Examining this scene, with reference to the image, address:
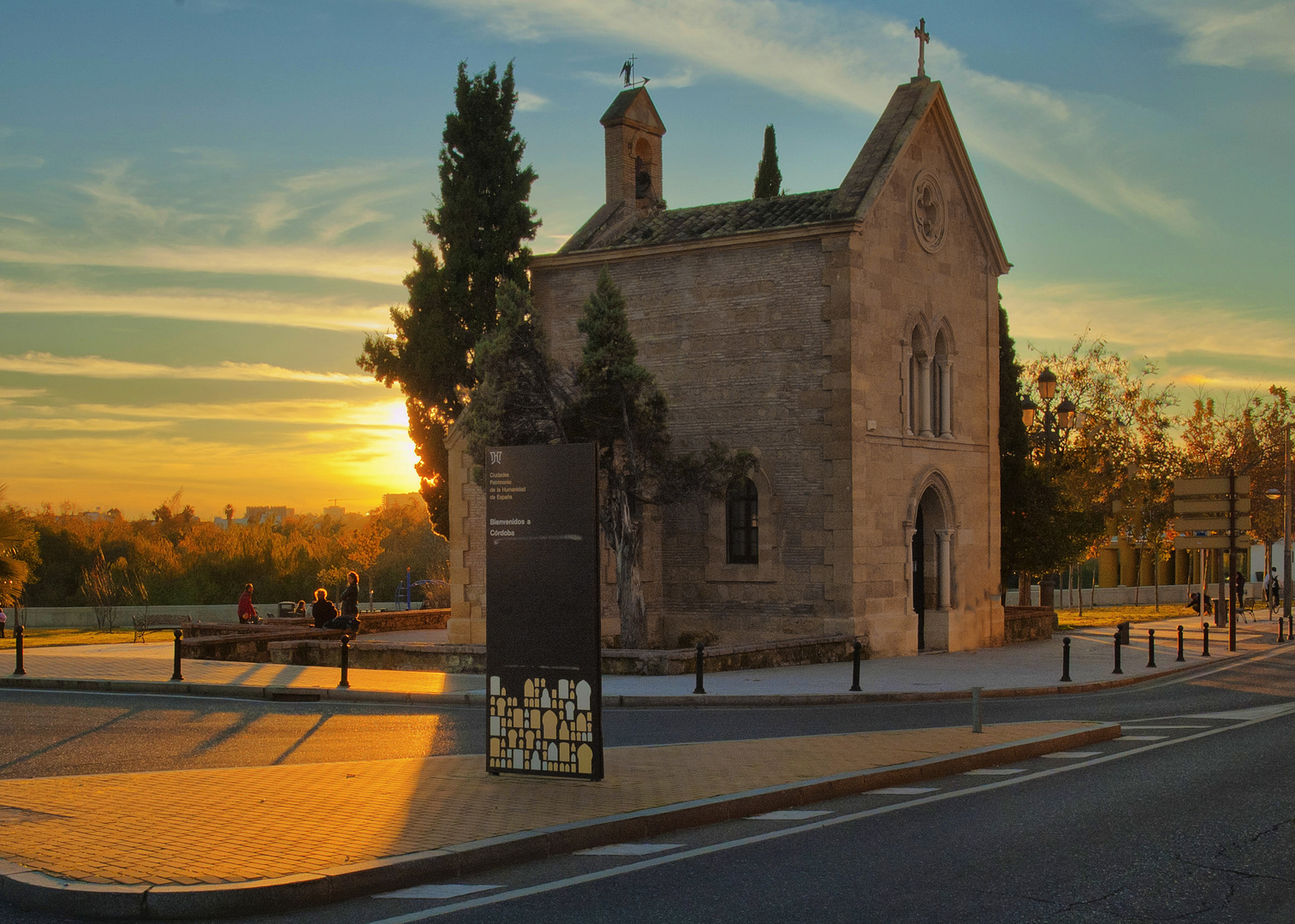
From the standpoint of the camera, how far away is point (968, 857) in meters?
8.36

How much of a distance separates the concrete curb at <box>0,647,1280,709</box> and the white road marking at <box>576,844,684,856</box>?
349 inches

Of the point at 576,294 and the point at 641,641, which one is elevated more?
the point at 576,294

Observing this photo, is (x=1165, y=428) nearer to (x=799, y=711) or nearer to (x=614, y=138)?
(x=614, y=138)

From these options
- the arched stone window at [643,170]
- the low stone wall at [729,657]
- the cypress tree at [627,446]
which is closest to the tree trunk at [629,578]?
the cypress tree at [627,446]

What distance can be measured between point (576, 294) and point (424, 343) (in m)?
5.18

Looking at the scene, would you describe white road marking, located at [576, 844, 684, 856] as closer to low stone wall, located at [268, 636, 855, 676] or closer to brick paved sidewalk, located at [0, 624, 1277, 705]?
brick paved sidewalk, located at [0, 624, 1277, 705]

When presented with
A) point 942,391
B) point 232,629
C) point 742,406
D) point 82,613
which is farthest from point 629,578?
point 82,613

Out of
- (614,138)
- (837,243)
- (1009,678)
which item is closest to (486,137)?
(614,138)

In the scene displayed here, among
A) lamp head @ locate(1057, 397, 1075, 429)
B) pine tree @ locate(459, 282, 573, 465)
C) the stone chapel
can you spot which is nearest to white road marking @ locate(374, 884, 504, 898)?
pine tree @ locate(459, 282, 573, 465)

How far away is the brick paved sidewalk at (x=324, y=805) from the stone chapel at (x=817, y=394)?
1303cm

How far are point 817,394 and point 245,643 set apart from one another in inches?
487

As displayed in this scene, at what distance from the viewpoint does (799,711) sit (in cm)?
1733

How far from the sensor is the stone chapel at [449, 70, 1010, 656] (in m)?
25.5

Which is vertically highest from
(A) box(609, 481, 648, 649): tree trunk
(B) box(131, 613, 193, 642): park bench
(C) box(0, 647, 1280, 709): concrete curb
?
(A) box(609, 481, 648, 649): tree trunk
